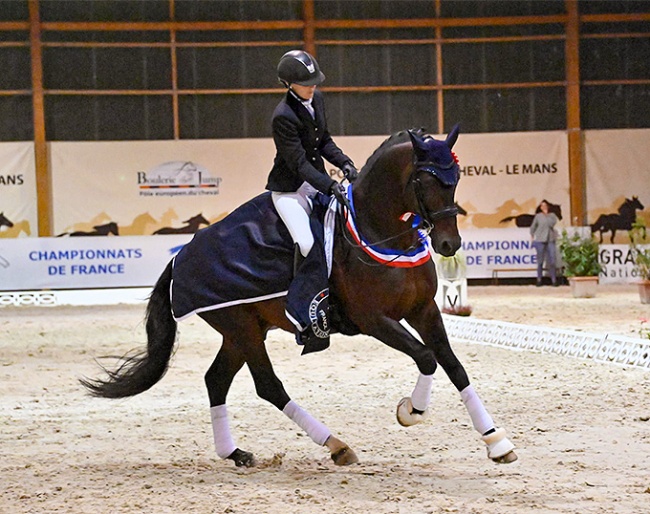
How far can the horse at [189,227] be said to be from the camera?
2056 centimetres

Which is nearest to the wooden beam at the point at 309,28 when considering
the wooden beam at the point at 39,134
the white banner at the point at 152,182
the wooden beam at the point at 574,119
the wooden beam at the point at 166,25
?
the wooden beam at the point at 166,25

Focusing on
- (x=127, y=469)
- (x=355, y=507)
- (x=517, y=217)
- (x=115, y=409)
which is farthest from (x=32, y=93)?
(x=355, y=507)

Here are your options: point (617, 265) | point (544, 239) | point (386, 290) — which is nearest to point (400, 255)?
point (386, 290)

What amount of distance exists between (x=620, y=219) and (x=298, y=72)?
1724 cm

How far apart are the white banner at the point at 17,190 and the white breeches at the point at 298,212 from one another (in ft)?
53.3

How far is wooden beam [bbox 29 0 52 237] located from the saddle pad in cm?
1567

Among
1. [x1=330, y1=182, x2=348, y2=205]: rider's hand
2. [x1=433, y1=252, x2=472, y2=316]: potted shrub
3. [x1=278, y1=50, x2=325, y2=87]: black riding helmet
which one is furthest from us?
[x1=433, y1=252, x2=472, y2=316]: potted shrub

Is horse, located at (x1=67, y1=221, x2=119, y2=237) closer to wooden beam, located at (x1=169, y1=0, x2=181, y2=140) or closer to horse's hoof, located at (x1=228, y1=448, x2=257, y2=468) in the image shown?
wooden beam, located at (x1=169, y1=0, x2=181, y2=140)

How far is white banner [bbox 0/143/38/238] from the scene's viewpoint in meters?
20.3

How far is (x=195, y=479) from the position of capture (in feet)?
15.8

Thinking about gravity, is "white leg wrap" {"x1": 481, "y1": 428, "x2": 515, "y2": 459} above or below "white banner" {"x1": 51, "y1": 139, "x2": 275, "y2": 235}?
below

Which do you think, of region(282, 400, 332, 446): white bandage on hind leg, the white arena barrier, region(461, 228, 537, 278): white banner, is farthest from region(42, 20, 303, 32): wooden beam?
region(282, 400, 332, 446): white bandage on hind leg

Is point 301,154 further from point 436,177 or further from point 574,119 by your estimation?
point 574,119

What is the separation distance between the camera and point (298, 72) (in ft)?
16.6
